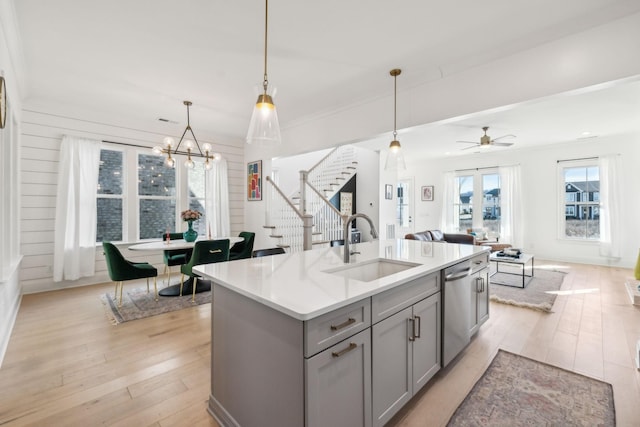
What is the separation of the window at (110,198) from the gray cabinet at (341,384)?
5197 millimetres

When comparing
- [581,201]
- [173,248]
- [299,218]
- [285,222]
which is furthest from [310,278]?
[581,201]

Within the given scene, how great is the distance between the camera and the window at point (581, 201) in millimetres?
6293

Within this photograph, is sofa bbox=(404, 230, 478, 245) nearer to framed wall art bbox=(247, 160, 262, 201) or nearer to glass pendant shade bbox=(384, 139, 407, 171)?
glass pendant shade bbox=(384, 139, 407, 171)

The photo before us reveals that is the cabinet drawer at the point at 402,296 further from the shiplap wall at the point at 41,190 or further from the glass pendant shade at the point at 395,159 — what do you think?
the shiplap wall at the point at 41,190

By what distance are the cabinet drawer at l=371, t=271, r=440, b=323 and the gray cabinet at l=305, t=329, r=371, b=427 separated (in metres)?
0.14

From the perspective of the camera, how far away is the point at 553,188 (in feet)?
22.0

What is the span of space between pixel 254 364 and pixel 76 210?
186 inches

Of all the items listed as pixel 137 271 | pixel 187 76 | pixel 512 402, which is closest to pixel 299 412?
pixel 512 402

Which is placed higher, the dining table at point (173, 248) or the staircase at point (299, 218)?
the staircase at point (299, 218)

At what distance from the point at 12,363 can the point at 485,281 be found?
13.6 ft

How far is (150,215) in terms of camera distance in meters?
5.30

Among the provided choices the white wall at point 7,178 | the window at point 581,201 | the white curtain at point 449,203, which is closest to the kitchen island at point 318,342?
the white wall at point 7,178

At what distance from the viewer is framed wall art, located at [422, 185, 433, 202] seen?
8680mm

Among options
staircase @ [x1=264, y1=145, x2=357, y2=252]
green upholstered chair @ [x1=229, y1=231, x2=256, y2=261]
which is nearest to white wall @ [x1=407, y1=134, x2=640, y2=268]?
staircase @ [x1=264, y1=145, x2=357, y2=252]
